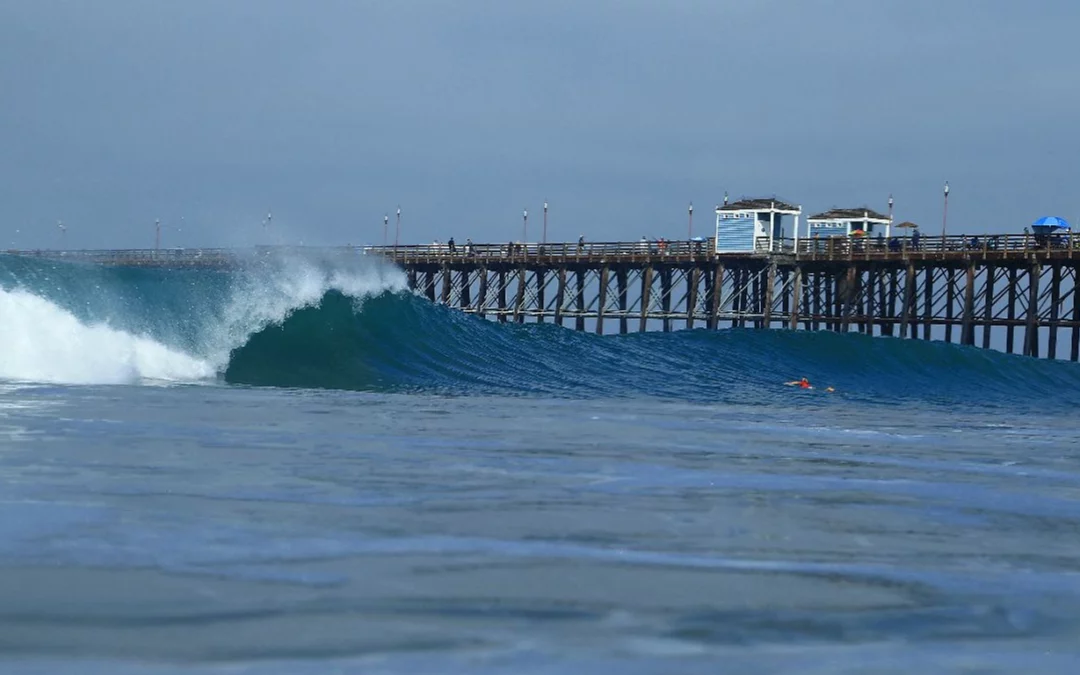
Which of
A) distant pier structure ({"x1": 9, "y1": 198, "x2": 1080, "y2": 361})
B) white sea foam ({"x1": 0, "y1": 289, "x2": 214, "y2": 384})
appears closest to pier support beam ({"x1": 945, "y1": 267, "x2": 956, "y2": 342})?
distant pier structure ({"x1": 9, "y1": 198, "x2": 1080, "y2": 361})

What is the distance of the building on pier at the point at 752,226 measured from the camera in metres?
49.2

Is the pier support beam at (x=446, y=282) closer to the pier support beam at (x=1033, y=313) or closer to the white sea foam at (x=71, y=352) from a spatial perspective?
the pier support beam at (x=1033, y=313)

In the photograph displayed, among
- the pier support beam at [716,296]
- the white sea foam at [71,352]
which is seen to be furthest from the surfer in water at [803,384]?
the pier support beam at [716,296]

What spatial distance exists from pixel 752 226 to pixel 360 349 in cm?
2633

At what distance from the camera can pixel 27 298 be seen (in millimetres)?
22844

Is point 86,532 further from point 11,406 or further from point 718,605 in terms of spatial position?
point 11,406

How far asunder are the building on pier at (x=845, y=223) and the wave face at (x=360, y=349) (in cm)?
1668

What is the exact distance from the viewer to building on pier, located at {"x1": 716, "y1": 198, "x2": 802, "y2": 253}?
49.2 meters

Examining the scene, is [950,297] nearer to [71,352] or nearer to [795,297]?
[795,297]

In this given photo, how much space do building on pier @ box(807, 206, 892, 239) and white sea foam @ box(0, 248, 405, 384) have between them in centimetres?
2792

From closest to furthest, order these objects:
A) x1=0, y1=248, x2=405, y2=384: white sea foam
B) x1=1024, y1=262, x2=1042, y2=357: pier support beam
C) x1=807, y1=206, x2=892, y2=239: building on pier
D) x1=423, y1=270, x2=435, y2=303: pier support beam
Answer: x1=0, y1=248, x2=405, y2=384: white sea foam, x1=1024, y1=262, x2=1042, y2=357: pier support beam, x1=807, y1=206, x2=892, y2=239: building on pier, x1=423, y1=270, x2=435, y2=303: pier support beam

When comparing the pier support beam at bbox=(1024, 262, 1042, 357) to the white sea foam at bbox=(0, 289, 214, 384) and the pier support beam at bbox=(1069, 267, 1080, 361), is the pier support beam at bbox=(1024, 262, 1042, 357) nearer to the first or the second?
the pier support beam at bbox=(1069, 267, 1080, 361)

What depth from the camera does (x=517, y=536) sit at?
23.7 feet

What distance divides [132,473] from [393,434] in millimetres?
3687
